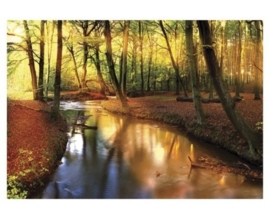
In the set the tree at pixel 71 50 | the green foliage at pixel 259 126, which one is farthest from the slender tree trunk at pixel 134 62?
the green foliage at pixel 259 126

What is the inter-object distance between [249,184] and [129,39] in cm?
216

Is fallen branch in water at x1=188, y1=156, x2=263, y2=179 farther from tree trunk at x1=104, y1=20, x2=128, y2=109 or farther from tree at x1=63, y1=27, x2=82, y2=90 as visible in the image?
tree at x1=63, y1=27, x2=82, y2=90

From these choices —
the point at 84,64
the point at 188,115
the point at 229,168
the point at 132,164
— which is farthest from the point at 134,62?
the point at 229,168

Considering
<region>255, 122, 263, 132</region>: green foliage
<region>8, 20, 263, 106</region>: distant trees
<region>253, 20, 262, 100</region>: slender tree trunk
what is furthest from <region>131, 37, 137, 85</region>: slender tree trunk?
<region>255, 122, 263, 132</region>: green foliage

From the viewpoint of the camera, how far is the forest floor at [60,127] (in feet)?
11.5

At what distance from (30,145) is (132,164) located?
118 cm

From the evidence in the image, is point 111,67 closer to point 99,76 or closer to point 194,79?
point 99,76

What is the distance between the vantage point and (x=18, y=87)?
3.62 meters

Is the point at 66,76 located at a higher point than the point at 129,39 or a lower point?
lower

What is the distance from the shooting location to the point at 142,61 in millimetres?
3803

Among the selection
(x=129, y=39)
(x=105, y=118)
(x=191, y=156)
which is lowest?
(x=191, y=156)

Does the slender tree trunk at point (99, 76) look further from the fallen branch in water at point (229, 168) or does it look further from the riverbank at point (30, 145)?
the fallen branch in water at point (229, 168)
